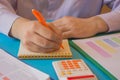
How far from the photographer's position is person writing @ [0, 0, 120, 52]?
0.58 metres

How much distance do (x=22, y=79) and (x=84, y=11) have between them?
2.03ft

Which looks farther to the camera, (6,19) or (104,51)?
(6,19)

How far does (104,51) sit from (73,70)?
151 millimetres

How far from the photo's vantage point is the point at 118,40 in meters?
0.69

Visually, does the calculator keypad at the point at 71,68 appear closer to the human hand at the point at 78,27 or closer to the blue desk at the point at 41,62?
the blue desk at the point at 41,62

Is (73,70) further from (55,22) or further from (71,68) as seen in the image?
(55,22)

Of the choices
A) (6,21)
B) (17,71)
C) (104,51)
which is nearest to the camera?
(17,71)

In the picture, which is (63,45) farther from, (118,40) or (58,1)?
(58,1)

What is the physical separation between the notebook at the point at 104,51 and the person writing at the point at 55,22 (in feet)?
0.15

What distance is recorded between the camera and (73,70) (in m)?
0.50

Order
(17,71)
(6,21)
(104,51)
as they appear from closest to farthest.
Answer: (17,71) < (104,51) < (6,21)

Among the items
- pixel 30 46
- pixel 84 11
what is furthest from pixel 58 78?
pixel 84 11

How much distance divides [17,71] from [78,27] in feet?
0.97

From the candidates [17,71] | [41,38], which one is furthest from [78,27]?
[17,71]
